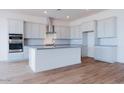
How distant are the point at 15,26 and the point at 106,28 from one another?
4.91 m

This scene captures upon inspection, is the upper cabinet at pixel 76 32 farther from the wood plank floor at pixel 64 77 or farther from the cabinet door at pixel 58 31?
the wood plank floor at pixel 64 77

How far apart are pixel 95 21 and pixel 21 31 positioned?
14.1 ft

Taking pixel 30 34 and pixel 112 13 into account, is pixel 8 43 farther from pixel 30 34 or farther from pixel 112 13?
pixel 112 13

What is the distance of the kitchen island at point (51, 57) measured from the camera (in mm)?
4258

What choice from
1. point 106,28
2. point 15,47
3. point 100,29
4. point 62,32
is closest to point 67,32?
point 62,32

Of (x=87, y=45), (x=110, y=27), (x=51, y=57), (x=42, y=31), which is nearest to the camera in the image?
(x=51, y=57)

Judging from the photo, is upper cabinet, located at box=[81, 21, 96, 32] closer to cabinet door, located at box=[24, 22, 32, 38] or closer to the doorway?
the doorway

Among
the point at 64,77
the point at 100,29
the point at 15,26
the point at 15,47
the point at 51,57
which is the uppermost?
the point at 15,26

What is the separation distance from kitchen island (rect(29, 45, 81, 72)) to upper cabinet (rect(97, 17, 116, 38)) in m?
1.71

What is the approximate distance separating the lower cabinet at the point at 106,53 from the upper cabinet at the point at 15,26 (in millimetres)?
4522

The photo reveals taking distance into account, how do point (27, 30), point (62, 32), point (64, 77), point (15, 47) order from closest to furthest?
1. point (64, 77)
2. point (15, 47)
3. point (27, 30)
4. point (62, 32)

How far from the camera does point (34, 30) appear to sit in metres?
7.41

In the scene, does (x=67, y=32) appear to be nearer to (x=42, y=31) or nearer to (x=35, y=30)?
(x=42, y=31)

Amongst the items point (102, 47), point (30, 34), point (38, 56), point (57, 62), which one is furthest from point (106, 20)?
point (30, 34)
